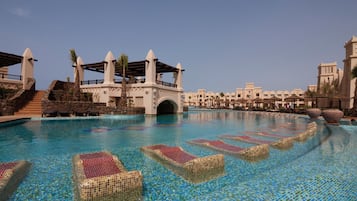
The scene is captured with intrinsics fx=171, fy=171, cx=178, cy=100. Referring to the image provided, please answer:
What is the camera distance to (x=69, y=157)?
5477 mm

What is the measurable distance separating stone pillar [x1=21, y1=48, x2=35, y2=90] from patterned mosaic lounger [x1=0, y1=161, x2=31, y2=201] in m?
22.0

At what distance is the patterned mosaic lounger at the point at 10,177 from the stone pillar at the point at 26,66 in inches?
864

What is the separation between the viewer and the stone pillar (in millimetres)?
20938

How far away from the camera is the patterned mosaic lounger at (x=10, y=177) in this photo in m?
3.07

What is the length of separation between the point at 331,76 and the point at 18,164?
5201 centimetres

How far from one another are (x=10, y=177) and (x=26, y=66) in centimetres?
2407

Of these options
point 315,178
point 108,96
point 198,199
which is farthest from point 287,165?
point 108,96

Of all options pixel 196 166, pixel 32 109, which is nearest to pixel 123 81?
pixel 32 109

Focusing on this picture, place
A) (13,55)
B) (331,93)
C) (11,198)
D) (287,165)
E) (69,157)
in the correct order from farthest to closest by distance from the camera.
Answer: (331,93) < (13,55) < (69,157) < (287,165) < (11,198)

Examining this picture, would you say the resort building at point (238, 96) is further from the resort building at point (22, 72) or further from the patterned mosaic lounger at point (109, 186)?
the patterned mosaic lounger at point (109, 186)

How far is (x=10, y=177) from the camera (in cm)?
350

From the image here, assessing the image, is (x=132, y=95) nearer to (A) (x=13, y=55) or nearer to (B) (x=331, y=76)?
(A) (x=13, y=55)

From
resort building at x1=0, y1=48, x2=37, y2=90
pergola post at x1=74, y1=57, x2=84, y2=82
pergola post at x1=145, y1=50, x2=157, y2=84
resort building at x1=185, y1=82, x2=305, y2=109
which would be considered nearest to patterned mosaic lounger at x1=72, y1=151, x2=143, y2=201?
pergola post at x1=145, y1=50, x2=157, y2=84

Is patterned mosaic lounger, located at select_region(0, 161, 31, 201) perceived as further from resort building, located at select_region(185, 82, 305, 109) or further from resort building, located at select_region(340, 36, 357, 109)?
resort building, located at select_region(185, 82, 305, 109)
